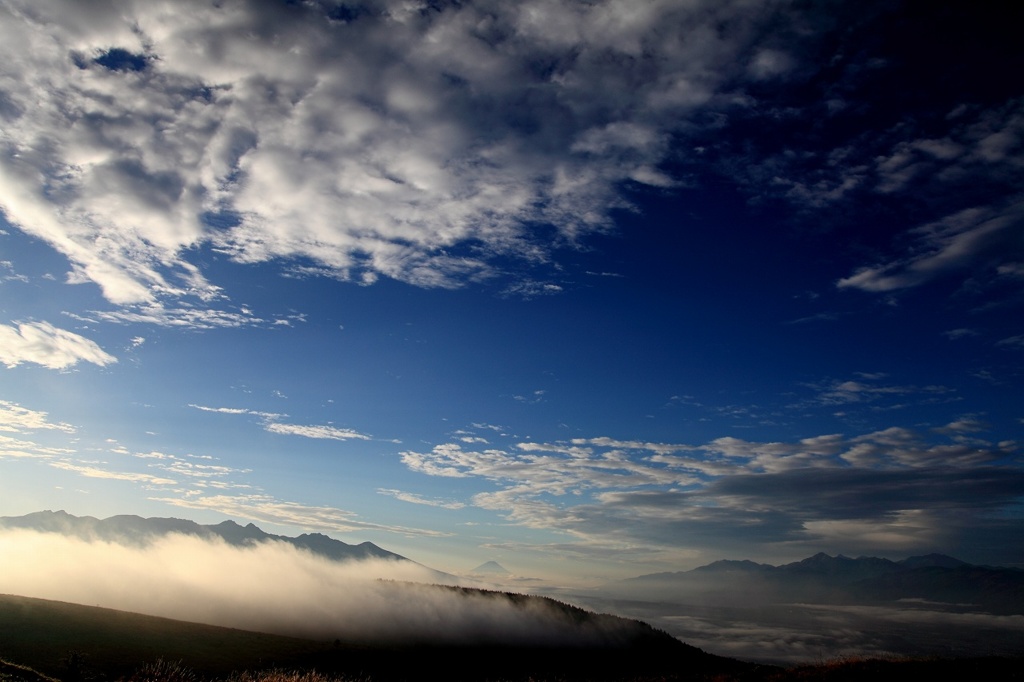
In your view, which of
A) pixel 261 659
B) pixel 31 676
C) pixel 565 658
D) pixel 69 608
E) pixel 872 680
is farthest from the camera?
pixel 565 658

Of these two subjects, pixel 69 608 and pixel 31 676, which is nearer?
pixel 31 676

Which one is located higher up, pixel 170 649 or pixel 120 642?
pixel 120 642

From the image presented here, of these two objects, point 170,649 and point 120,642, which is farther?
point 170,649

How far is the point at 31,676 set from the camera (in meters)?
37.0

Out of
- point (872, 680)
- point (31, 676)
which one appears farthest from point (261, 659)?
point (872, 680)

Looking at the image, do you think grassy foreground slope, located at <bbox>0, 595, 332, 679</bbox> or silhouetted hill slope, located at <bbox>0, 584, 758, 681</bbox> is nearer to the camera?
grassy foreground slope, located at <bbox>0, 595, 332, 679</bbox>

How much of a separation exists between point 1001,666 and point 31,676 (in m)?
64.4

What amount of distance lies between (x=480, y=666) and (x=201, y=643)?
244ft

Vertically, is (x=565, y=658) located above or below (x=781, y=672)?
below

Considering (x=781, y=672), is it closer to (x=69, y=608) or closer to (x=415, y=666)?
(x=415, y=666)

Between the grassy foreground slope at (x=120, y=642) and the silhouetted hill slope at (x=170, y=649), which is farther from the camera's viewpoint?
the silhouetted hill slope at (x=170, y=649)

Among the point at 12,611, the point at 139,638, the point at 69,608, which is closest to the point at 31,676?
the point at 139,638

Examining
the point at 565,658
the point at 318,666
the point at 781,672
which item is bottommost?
the point at 565,658

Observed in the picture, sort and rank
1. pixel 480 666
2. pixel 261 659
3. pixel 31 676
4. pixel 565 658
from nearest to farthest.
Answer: pixel 31 676 < pixel 261 659 < pixel 480 666 < pixel 565 658
